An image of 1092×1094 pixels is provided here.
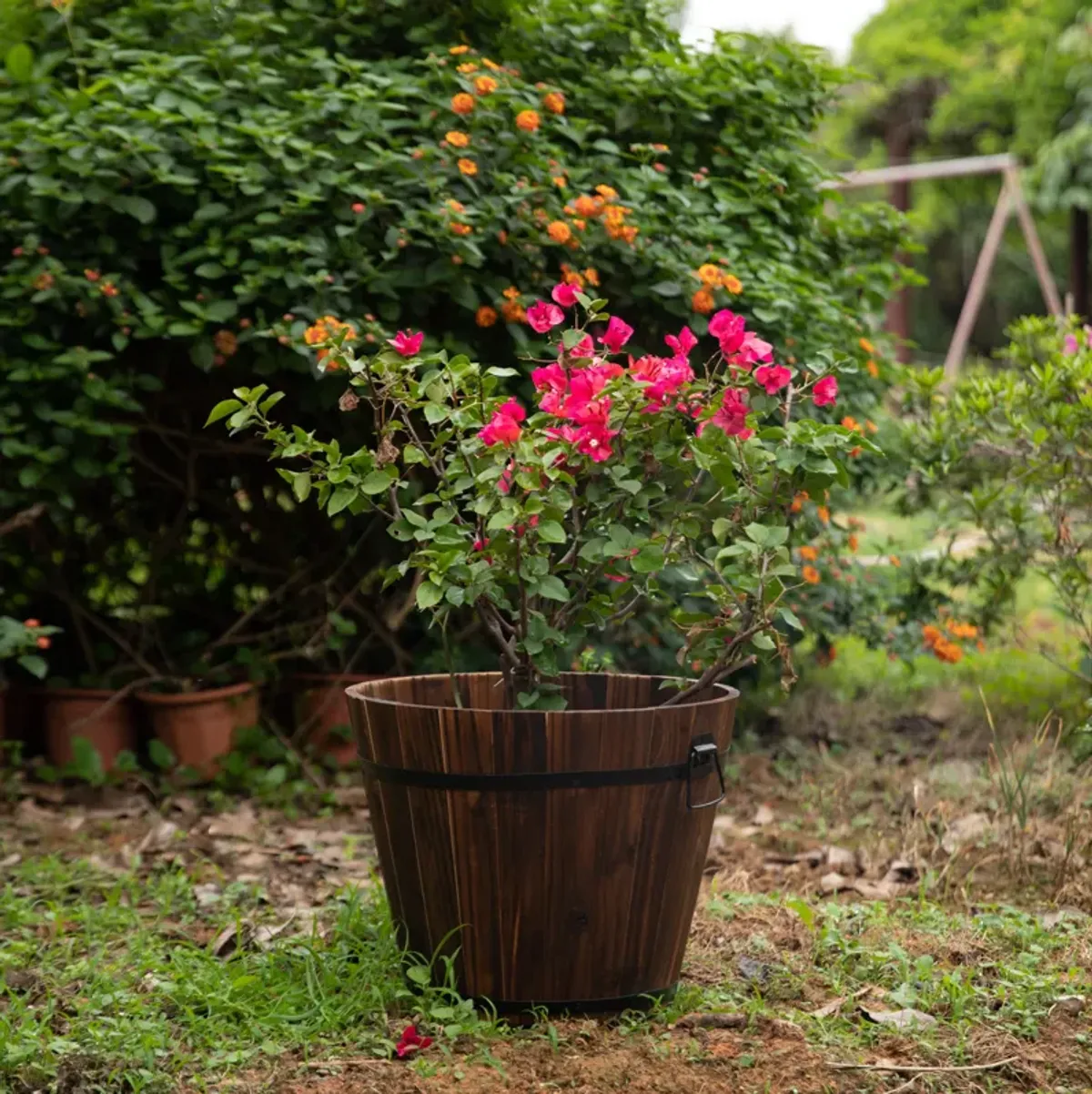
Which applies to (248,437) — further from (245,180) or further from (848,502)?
(848,502)

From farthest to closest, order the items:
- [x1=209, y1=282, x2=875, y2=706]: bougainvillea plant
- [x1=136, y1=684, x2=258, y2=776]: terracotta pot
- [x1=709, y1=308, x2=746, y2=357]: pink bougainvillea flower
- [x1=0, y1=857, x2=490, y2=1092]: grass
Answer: [x1=136, y1=684, x2=258, y2=776]: terracotta pot
[x1=709, y1=308, x2=746, y2=357]: pink bougainvillea flower
[x1=209, y1=282, x2=875, y2=706]: bougainvillea plant
[x1=0, y1=857, x2=490, y2=1092]: grass

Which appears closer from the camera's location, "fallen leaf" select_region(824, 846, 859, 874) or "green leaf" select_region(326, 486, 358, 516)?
"green leaf" select_region(326, 486, 358, 516)

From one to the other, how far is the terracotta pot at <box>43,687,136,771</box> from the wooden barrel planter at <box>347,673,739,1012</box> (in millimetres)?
2236

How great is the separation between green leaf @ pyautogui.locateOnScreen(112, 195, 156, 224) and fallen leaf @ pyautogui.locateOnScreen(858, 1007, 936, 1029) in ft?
8.90

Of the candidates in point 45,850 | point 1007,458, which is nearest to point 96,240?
point 45,850

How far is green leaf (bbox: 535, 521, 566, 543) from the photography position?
240 cm

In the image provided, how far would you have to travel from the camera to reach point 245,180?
→ 12.5 feet

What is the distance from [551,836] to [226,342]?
2.05 metres

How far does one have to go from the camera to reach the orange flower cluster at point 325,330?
2967 mm

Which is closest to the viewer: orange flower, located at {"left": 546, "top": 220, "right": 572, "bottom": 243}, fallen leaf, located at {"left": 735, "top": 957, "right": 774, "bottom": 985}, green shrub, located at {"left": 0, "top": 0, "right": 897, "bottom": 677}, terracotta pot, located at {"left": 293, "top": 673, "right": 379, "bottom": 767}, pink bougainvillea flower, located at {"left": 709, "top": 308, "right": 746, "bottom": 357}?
pink bougainvillea flower, located at {"left": 709, "top": 308, "right": 746, "bottom": 357}

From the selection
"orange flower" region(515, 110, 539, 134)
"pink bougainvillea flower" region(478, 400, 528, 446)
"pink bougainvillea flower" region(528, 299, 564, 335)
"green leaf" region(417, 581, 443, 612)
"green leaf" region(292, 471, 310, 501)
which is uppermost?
"orange flower" region(515, 110, 539, 134)

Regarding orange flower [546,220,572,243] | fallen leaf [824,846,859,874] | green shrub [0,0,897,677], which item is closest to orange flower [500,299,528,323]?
green shrub [0,0,897,677]

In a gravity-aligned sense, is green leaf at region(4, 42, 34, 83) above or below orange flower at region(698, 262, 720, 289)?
above

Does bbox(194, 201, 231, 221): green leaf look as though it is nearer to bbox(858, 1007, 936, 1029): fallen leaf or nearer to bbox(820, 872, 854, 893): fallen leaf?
bbox(820, 872, 854, 893): fallen leaf
